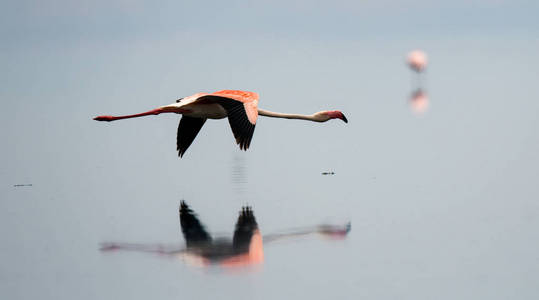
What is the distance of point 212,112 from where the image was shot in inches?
795

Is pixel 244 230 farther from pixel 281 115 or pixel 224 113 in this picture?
pixel 281 115

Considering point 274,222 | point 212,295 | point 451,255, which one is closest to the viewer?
point 212,295

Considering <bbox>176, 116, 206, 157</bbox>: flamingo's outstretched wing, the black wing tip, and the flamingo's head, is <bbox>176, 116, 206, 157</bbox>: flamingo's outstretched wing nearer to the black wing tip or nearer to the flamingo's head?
the flamingo's head

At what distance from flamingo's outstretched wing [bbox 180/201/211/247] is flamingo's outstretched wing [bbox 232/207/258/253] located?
1.59ft

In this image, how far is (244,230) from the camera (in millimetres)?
15906

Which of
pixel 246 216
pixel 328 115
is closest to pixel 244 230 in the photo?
pixel 246 216

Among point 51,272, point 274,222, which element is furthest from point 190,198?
point 51,272

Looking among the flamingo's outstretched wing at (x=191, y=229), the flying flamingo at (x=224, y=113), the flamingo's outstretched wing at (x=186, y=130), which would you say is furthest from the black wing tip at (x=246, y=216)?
the flamingo's outstretched wing at (x=186, y=130)

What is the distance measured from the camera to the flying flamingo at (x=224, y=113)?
17203mm

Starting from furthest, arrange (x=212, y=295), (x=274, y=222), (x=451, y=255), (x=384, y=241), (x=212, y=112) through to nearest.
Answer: (x=212, y=112), (x=274, y=222), (x=384, y=241), (x=451, y=255), (x=212, y=295)

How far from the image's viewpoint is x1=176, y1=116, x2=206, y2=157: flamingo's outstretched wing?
21.3m

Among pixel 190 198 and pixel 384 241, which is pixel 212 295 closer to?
pixel 384 241

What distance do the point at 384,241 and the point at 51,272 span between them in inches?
195

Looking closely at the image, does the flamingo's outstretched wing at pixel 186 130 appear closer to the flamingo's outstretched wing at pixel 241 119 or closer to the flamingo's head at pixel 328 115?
the flamingo's head at pixel 328 115
